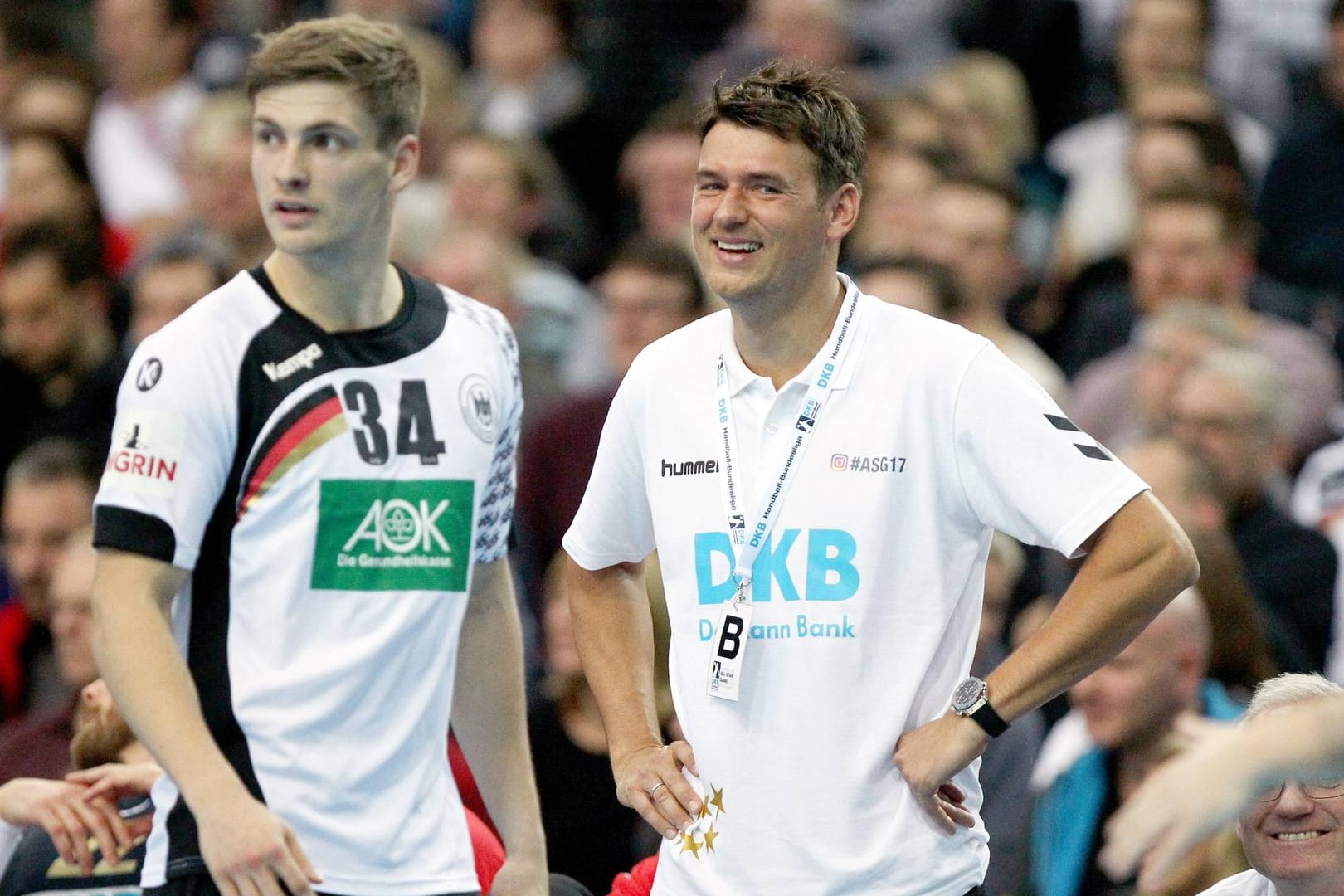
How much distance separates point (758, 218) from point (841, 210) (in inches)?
8.3

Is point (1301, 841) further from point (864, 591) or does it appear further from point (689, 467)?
point (689, 467)

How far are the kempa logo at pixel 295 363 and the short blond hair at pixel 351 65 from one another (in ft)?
1.70

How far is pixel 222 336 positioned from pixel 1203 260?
539cm

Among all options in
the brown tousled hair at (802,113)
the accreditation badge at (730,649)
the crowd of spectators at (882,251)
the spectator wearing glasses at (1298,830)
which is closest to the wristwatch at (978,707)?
the accreditation badge at (730,649)

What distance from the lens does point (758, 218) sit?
13.8ft

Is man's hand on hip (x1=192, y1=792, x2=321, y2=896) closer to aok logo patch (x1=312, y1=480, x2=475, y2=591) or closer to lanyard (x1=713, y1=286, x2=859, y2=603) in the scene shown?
aok logo patch (x1=312, y1=480, x2=475, y2=591)

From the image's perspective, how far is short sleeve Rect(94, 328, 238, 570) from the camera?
4297 millimetres

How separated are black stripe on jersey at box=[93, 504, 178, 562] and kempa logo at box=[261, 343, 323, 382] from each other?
388 mm

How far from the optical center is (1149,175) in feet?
31.5

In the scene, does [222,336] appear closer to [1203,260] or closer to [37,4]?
[1203,260]

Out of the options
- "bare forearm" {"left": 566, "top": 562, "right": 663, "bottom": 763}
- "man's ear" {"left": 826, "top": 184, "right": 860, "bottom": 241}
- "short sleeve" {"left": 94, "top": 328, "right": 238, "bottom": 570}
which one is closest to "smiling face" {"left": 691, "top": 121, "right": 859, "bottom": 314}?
"man's ear" {"left": 826, "top": 184, "right": 860, "bottom": 241}

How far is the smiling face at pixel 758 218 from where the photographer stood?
165 inches

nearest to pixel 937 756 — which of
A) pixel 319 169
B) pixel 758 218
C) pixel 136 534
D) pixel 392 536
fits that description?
pixel 758 218

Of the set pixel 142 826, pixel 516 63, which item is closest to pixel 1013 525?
pixel 142 826
